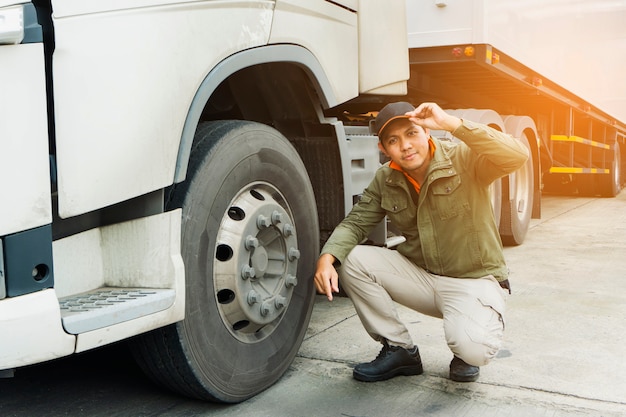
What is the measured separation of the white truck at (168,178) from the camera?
204 centimetres

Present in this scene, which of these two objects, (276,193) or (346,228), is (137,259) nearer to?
(276,193)

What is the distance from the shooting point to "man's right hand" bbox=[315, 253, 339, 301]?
3145 mm

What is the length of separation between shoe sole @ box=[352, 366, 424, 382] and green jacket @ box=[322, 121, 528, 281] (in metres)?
0.43

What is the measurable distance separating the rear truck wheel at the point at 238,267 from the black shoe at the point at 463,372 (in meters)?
0.66

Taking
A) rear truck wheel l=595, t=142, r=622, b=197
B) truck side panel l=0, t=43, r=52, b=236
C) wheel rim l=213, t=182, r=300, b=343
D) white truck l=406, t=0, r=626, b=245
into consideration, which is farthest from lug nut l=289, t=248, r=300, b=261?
rear truck wheel l=595, t=142, r=622, b=197

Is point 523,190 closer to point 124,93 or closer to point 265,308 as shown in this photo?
point 265,308

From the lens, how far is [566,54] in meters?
7.79

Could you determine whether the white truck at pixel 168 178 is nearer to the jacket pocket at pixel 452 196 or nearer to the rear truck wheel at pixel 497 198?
the jacket pocket at pixel 452 196

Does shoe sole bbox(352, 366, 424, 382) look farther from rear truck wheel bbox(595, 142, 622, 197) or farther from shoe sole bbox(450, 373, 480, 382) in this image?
rear truck wheel bbox(595, 142, 622, 197)

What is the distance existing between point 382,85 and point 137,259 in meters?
2.00

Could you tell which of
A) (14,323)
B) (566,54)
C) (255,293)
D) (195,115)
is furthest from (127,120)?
(566,54)

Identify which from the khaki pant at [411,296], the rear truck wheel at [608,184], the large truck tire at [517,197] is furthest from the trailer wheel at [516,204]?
the rear truck wheel at [608,184]

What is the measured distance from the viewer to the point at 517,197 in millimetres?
7246

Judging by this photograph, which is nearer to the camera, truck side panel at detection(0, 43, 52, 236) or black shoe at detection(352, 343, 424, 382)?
truck side panel at detection(0, 43, 52, 236)
